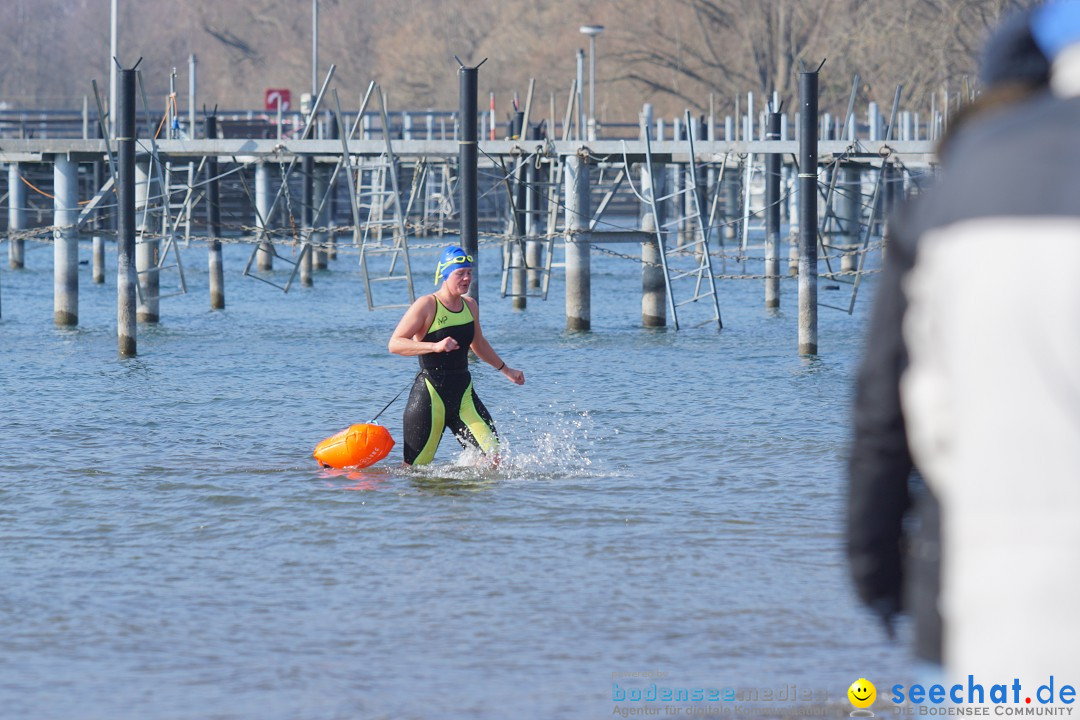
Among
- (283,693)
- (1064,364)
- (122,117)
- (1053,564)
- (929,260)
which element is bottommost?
(283,693)

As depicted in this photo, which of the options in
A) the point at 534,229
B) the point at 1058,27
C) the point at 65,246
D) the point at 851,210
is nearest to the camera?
the point at 1058,27

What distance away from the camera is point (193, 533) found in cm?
870

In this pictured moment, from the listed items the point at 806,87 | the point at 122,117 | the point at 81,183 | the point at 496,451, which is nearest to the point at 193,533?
the point at 496,451

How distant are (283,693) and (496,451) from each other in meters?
A: 4.20

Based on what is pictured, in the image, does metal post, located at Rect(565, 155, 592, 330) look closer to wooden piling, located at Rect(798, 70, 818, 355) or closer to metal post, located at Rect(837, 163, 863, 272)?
wooden piling, located at Rect(798, 70, 818, 355)

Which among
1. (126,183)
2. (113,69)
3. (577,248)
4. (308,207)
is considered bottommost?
(577,248)

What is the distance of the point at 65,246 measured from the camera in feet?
70.3

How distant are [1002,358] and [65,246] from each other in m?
20.6

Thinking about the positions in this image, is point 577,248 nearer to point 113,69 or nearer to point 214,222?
point 214,222

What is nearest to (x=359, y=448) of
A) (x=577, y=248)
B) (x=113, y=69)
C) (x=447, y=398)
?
(x=447, y=398)

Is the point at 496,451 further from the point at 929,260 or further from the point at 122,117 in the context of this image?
the point at 122,117

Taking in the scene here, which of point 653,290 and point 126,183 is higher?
point 126,183

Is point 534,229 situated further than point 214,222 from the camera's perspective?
Yes

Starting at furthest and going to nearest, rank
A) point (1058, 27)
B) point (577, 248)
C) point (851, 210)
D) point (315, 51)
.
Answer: point (315, 51) → point (851, 210) → point (577, 248) → point (1058, 27)
